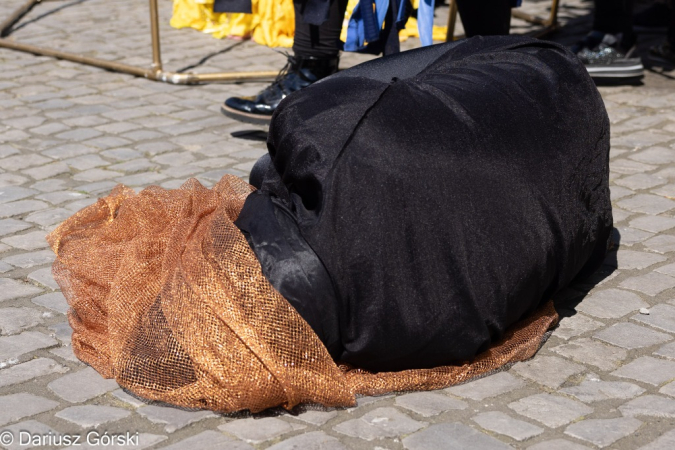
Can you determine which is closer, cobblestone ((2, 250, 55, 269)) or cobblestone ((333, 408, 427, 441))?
cobblestone ((333, 408, 427, 441))

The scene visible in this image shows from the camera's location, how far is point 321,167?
2506mm

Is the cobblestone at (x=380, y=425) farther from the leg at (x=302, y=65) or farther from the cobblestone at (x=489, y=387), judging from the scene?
the leg at (x=302, y=65)

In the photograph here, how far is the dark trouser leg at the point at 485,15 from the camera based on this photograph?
4594 mm

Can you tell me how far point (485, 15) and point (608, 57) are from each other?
4.99ft

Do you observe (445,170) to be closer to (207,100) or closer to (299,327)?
(299,327)

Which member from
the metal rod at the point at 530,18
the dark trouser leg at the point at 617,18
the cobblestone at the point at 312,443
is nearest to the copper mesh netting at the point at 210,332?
the cobblestone at the point at 312,443

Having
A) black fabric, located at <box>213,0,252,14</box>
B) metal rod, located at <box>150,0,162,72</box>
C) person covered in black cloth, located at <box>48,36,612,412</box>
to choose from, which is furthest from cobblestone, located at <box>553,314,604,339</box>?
metal rod, located at <box>150,0,162,72</box>

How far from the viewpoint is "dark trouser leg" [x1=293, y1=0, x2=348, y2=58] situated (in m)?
4.89

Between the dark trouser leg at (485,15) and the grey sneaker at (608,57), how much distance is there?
Answer: 1.33m

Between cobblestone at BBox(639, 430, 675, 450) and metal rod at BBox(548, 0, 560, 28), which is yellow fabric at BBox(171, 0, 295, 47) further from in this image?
cobblestone at BBox(639, 430, 675, 450)

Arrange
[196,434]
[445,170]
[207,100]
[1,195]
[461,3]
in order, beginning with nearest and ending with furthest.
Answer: [196,434] → [445,170] → [1,195] → [461,3] → [207,100]

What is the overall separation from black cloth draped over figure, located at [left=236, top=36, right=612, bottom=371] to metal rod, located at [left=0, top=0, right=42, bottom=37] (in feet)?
15.8

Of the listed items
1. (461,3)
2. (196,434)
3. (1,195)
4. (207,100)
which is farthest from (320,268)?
(207,100)

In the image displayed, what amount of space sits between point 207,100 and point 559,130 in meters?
3.12
